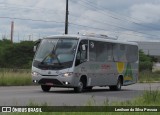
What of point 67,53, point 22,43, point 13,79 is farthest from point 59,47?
point 22,43

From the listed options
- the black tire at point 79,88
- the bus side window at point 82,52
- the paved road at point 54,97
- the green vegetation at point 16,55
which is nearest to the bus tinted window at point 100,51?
the bus side window at point 82,52

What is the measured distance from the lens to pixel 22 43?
323ft

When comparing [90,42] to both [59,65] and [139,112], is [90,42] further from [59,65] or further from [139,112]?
[139,112]

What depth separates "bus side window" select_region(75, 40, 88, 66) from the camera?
2608 centimetres

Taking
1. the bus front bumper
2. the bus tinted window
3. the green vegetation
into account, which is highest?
the bus tinted window

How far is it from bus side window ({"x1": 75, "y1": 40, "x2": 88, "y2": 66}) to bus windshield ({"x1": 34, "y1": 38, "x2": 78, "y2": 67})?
417mm

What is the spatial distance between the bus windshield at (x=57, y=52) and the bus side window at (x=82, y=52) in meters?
0.42

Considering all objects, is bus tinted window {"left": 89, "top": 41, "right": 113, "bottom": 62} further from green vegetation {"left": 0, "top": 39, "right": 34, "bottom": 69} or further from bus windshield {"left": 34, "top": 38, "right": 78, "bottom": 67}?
green vegetation {"left": 0, "top": 39, "right": 34, "bottom": 69}

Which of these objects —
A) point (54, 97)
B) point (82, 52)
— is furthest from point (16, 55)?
point (54, 97)

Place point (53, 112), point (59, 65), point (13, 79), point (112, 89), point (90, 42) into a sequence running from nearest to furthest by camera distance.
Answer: point (53, 112)
point (59, 65)
point (90, 42)
point (112, 89)
point (13, 79)

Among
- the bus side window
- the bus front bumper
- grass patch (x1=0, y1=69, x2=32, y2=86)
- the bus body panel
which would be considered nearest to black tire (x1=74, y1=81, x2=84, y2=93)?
the bus body panel

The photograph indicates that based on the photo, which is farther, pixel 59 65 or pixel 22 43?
pixel 22 43

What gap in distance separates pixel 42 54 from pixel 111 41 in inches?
240

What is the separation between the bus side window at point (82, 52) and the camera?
26.1 meters
